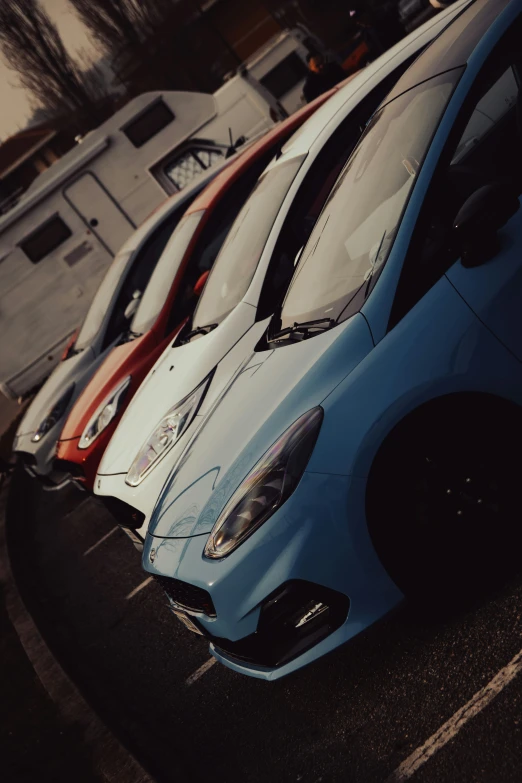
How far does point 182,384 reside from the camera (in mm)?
5277

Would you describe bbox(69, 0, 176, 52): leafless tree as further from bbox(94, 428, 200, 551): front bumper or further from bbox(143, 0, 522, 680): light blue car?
bbox(143, 0, 522, 680): light blue car

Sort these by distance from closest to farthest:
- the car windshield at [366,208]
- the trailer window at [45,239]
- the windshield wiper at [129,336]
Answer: the car windshield at [366,208]
the windshield wiper at [129,336]
the trailer window at [45,239]

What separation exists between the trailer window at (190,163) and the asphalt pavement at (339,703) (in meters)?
10.4

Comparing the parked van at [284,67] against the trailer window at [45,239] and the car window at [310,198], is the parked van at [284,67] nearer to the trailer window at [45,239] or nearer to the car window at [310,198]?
the trailer window at [45,239]

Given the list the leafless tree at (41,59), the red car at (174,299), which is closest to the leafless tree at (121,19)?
the leafless tree at (41,59)

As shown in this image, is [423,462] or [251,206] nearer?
[423,462]

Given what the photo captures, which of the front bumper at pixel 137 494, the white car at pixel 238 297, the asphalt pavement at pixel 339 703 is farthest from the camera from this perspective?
the white car at pixel 238 297

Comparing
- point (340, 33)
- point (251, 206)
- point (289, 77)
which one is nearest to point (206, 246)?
point (251, 206)

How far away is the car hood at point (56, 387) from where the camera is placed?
8.66 metres

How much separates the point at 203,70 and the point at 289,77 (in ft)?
127

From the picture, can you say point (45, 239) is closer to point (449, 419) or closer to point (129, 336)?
point (129, 336)

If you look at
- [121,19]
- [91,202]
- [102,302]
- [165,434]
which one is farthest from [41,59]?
[165,434]

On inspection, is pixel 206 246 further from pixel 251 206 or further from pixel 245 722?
pixel 245 722

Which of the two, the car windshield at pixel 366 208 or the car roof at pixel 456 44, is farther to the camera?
the car roof at pixel 456 44
